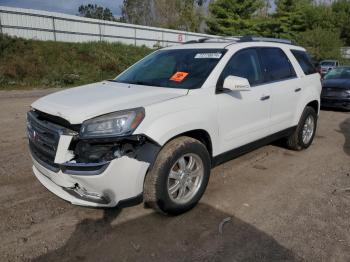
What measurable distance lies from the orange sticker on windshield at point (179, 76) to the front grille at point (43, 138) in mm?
1437

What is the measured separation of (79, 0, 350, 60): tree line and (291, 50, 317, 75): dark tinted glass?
125 ft

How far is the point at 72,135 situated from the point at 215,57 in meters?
1.95

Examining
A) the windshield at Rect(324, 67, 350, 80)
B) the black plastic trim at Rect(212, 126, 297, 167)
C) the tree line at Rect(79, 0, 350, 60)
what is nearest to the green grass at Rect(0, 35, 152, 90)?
the windshield at Rect(324, 67, 350, 80)

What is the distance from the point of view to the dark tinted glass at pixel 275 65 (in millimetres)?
4633

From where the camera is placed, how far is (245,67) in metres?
4.28

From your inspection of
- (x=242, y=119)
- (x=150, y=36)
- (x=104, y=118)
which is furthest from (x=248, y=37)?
(x=150, y=36)

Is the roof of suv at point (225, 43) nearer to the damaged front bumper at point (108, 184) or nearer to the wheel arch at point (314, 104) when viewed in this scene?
the wheel arch at point (314, 104)

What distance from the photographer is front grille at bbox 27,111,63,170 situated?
312 cm

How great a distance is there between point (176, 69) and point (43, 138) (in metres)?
1.76

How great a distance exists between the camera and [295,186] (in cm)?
429

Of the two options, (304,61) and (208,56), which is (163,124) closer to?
(208,56)

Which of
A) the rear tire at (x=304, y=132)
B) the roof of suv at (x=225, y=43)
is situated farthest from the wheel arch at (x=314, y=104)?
the roof of suv at (x=225, y=43)

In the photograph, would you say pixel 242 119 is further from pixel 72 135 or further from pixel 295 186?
pixel 72 135

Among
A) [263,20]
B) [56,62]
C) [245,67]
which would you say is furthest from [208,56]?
[263,20]
